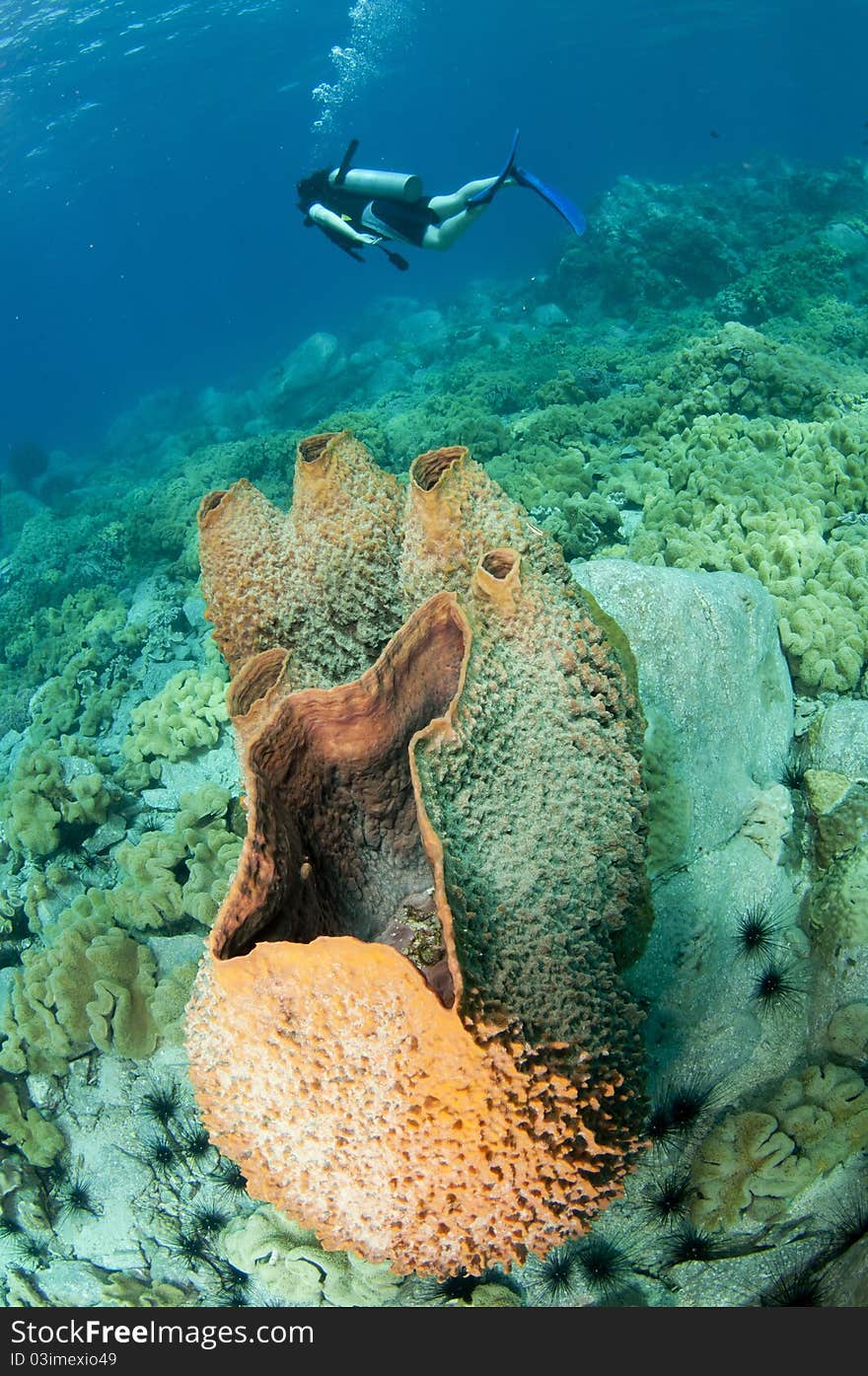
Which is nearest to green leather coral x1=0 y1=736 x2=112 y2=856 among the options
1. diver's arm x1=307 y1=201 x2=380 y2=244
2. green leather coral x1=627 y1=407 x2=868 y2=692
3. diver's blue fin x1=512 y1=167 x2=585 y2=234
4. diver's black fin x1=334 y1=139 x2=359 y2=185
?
green leather coral x1=627 y1=407 x2=868 y2=692

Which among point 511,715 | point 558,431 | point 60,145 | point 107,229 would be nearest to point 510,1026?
point 511,715

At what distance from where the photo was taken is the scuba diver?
35.6 feet

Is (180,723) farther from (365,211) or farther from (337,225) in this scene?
(365,211)

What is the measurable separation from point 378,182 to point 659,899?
11790 millimetres

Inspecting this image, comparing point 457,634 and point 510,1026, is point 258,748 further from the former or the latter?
point 510,1026

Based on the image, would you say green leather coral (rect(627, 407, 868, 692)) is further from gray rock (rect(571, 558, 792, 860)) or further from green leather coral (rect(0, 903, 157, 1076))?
green leather coral (rect(0, 903, 157, 1076))

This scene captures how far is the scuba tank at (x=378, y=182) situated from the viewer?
36.0 ft

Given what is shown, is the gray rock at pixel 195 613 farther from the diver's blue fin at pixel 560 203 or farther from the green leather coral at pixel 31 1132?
the diver's blue fin at pixel 560 203

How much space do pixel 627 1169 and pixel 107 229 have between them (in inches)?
5156

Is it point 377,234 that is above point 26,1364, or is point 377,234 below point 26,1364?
above

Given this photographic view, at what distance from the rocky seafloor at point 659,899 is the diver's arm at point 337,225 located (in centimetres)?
437

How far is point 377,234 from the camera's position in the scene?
36.9 feet

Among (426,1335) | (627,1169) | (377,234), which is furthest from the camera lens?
(377,234)

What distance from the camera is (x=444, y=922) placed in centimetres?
160
